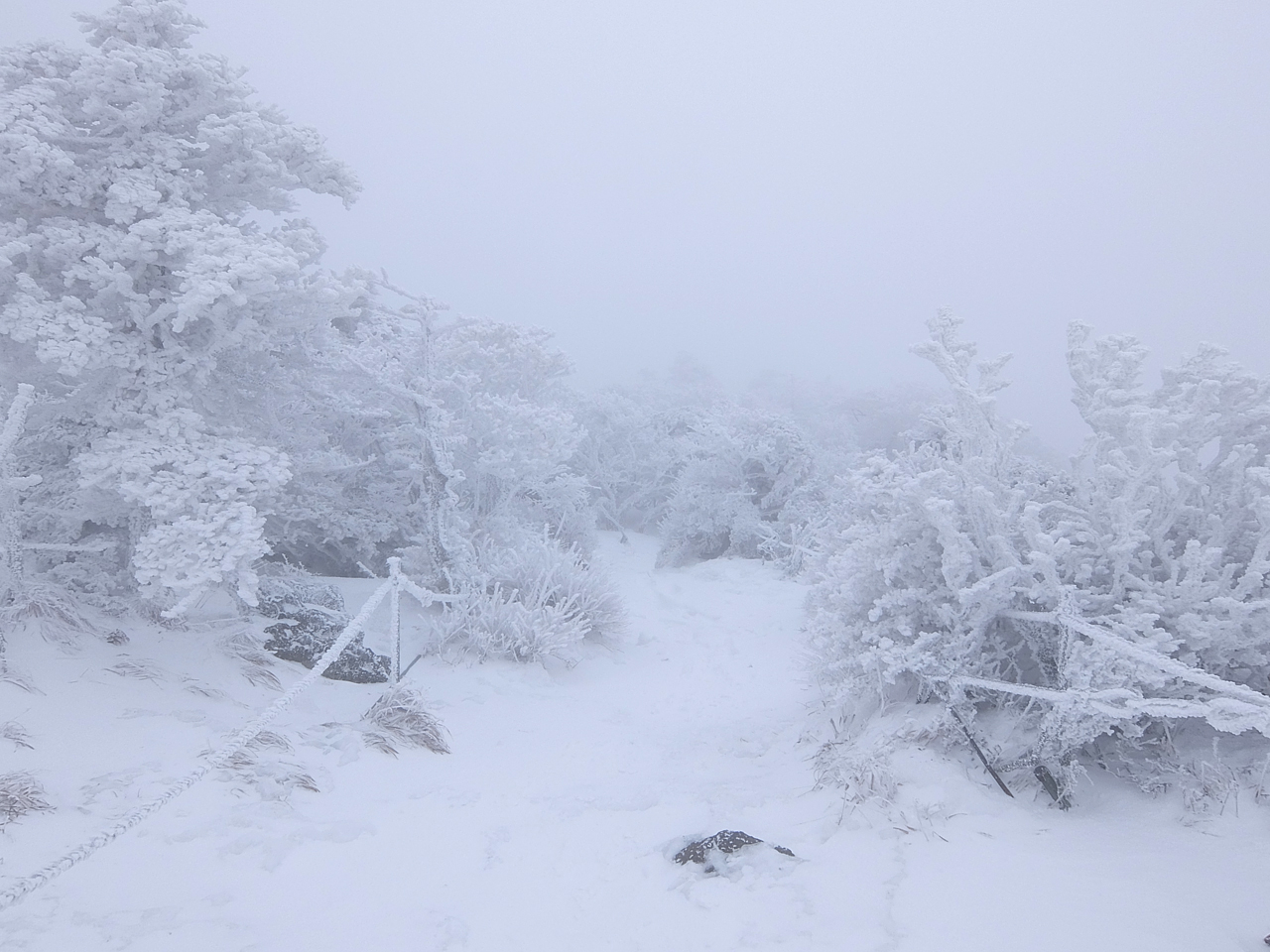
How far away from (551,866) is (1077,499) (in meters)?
3.63

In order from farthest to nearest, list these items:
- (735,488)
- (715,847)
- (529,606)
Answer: (735,488) < (529,606) < (715,847)

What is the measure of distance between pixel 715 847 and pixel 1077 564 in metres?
2.44

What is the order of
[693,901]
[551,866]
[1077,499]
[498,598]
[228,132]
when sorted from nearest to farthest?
[693,901] → [551,866] → [1077,499] → [228,132] → [498,598]

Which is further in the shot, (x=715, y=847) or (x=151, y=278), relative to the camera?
(x=151, y=278)

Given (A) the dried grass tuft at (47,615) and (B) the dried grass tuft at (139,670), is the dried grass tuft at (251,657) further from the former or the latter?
(A) the dried grass tuft at (47,615)

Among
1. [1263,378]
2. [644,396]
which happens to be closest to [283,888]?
[1263,378]

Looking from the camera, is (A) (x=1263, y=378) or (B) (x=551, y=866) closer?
(B) (x=551, y=866)

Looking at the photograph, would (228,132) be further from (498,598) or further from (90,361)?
(498,598)

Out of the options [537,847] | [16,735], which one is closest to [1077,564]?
[537,847]

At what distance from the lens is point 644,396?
20.3 meters

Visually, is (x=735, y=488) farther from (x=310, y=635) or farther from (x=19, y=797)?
(x=19, y=797)

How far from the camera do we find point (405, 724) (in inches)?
181

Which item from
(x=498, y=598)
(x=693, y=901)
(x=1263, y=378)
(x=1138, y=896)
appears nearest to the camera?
(x=1138, y=896)

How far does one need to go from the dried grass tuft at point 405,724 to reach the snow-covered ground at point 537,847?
0.54 ft
